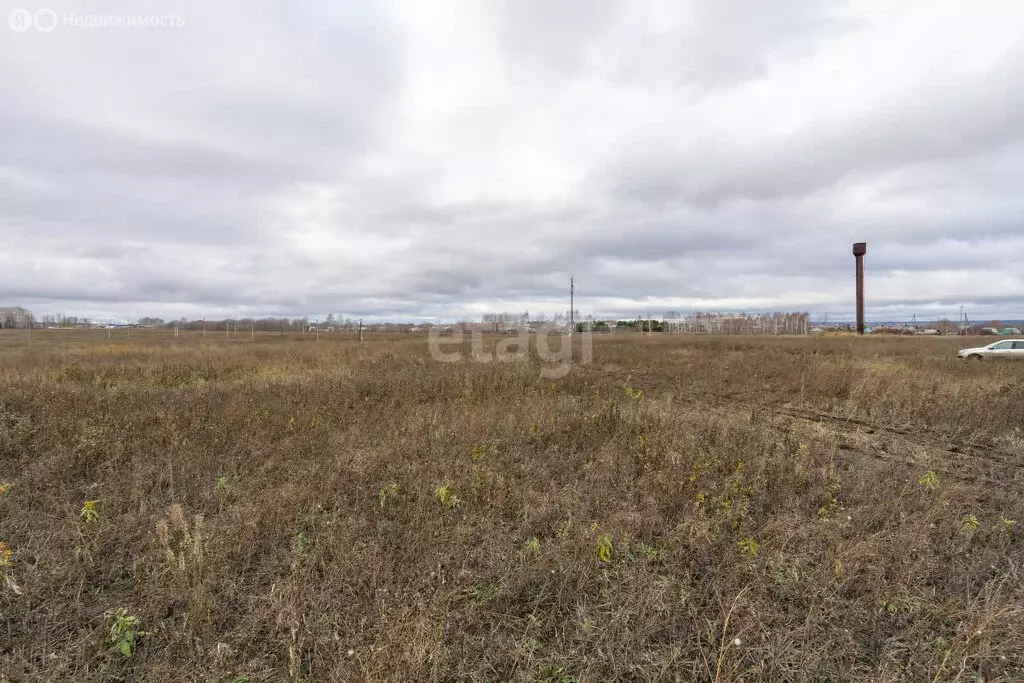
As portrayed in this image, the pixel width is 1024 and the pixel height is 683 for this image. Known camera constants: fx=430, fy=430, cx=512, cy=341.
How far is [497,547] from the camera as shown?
332 cm

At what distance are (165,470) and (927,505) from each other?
7.74m

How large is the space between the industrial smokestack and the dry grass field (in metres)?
48.0

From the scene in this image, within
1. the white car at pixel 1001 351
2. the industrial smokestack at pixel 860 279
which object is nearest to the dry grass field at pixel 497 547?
the white car at pixel 1001 351

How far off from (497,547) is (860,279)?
185 feet

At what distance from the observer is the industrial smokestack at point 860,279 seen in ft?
148

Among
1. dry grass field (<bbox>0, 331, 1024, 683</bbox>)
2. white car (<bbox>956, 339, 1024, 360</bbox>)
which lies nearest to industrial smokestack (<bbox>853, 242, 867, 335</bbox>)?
white car (<bbox>956, 339, 1024, 360</bbox>)

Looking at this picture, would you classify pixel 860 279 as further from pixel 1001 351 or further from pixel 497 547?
pixel 497 547

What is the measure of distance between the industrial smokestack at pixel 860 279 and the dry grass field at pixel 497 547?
48039 mm

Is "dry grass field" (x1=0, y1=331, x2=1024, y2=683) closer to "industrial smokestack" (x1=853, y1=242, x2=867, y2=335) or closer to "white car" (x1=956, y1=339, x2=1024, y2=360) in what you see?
"white car" (x1=956, y1=339, x2=1024, y2=360)

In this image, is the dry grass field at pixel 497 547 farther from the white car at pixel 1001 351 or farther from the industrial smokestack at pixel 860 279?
the industrial smokestack at pixel 860 279

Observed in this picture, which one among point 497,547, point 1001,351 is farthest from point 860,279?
point 497,547

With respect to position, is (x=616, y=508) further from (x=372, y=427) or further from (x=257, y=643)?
(x=372, y=427)

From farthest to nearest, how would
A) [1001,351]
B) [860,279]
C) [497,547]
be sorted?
[860,279] < [1001,351] < [497,547]

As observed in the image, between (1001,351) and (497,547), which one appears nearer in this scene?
(497,547)
